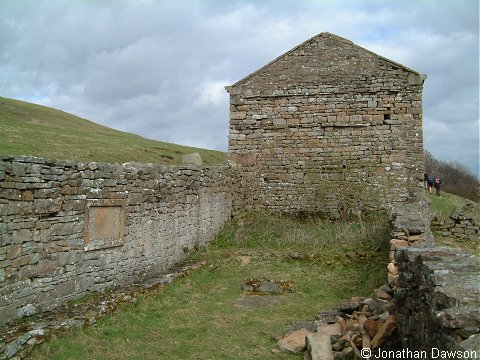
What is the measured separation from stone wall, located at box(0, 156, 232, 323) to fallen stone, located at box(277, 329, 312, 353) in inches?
142

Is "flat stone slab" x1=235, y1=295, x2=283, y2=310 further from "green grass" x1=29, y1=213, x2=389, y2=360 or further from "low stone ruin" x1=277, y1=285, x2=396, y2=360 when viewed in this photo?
"low stone ruin" x1=277, y1=285, x2=396, y2=360

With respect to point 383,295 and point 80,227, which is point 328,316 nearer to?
point 383,295

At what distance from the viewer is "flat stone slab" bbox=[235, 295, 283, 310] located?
8.15 metres

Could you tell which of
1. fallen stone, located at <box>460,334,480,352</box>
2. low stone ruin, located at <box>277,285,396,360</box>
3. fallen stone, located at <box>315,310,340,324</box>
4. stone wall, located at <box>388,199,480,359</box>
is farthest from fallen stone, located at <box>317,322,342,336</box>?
fallen stone, located at <box>460,334,480,352</box>

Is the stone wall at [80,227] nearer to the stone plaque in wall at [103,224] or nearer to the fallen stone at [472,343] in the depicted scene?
the stone plaque in wall at [103,224]

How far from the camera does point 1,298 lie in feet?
19.8

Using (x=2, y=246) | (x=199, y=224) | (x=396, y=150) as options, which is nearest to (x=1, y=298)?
(x=2, y=246)

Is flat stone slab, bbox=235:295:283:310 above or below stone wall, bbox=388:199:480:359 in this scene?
below

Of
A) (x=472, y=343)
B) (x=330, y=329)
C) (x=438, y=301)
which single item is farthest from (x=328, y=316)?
(x=472, y=343)

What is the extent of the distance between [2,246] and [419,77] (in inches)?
509

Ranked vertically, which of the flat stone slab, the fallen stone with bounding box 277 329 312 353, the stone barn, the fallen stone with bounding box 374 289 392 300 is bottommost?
the flat stone slab

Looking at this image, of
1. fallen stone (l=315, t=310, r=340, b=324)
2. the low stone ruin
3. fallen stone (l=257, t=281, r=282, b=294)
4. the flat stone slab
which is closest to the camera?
the low stone ruin

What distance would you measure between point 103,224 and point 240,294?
3.03 meters

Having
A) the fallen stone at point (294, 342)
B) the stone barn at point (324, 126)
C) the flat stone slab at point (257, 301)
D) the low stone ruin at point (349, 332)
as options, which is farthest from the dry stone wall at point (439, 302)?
the stone barn at point (324, 126)
